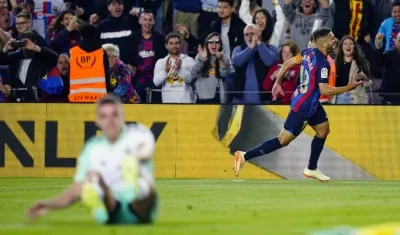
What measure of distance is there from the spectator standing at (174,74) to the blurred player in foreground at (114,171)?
1289cm

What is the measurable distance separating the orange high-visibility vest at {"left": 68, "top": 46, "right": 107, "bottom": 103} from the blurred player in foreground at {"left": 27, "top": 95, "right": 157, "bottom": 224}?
12.9m

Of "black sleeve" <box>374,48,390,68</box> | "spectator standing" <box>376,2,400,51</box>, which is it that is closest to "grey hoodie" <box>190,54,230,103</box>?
"black sleeve" <box>374,48,390,68</box>

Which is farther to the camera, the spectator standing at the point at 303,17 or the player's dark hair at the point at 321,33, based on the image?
the spectator standing at the point at 303,17

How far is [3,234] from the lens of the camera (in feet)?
34.9

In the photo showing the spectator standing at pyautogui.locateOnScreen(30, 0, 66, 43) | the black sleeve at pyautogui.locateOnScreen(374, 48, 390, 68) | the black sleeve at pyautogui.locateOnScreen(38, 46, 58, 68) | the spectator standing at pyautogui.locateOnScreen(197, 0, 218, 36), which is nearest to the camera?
the black sleeve at pyautogui.locateOnScreen(374, 48, 390, 68)

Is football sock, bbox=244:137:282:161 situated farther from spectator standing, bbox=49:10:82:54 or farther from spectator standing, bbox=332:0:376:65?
spectator standing, bbox=49:10:82:54

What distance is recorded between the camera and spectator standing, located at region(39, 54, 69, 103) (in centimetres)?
2388

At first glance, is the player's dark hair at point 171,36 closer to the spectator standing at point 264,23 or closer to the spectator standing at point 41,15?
the spectator standing at point 264,23

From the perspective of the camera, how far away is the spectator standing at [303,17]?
24.2 meters

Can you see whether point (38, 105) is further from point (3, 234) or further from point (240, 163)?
point (3, 234)

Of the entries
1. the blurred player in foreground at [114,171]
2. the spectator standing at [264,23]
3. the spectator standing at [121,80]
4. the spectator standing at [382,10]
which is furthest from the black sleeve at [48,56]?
the blurred player in foreground at [114,171]

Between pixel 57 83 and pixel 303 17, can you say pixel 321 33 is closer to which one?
pixel 303 17

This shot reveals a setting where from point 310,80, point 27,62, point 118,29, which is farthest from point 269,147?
point 27,62

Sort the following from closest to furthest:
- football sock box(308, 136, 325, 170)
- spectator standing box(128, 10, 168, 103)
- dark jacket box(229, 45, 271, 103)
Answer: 1. football sock box(308, 136, 325, 170)
2. dark jacket box(229, 45, 271, 103)
3. spectator standing box(128, 10, 168, 103)
